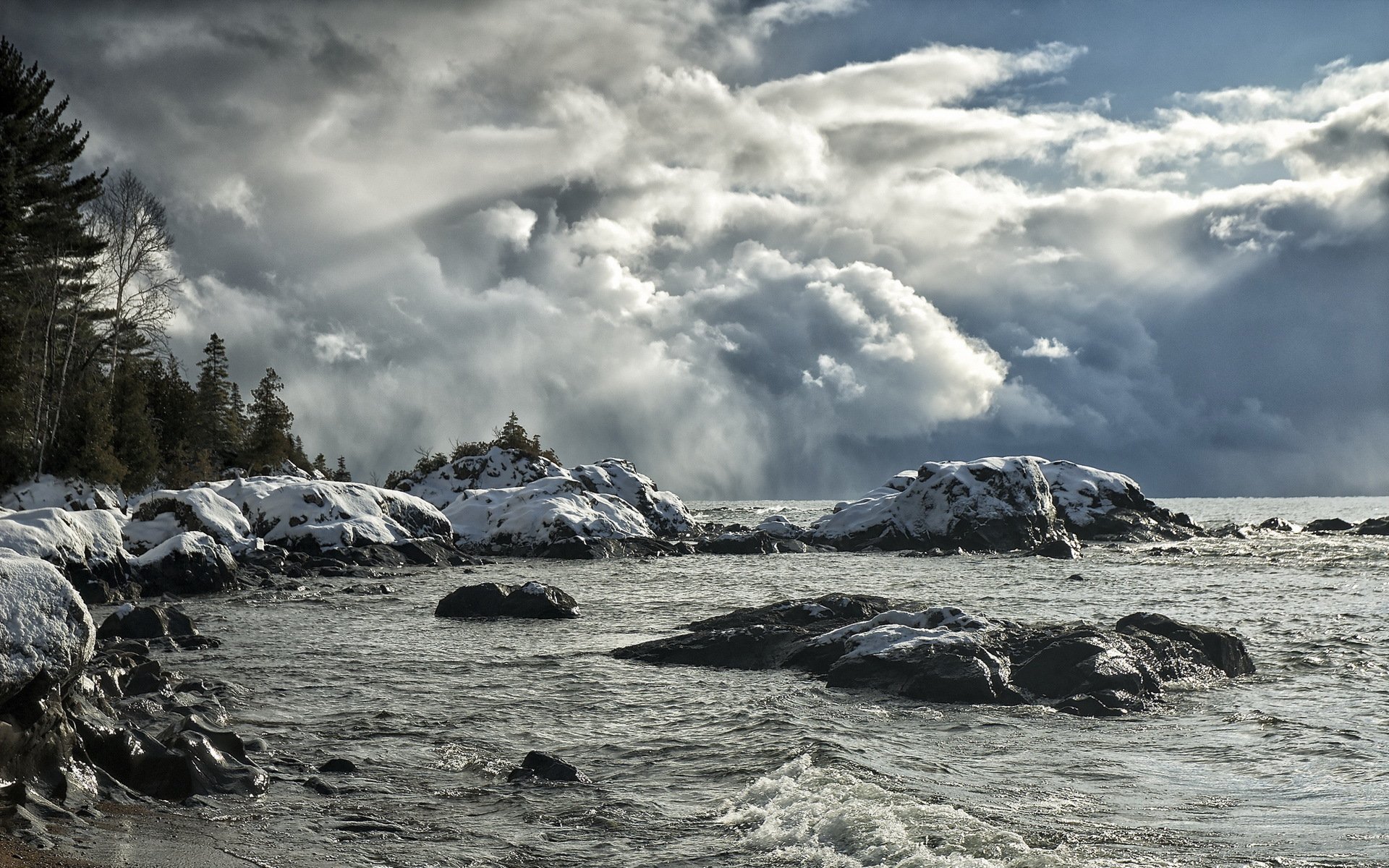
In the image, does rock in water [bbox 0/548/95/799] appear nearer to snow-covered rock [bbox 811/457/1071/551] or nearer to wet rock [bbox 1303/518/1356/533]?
snow-covered rock [bbox 811/457/1071/551]

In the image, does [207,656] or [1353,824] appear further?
[207,656]

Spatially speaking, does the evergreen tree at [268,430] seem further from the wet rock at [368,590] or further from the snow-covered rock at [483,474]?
the wet rock at [368,590]

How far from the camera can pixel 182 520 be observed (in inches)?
1527

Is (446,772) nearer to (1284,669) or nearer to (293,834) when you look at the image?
(293,834)

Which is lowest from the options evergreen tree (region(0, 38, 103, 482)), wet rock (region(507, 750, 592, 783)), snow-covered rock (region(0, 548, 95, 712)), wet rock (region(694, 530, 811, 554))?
wet rock (region(507, 750, 592, 783))

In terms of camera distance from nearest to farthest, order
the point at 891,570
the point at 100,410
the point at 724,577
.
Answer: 1. the point at 724,577
2. the point at 891,570
3. the point at 100,410

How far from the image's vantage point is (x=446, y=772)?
11.3 metres

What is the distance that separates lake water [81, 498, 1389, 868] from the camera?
29.0 ft

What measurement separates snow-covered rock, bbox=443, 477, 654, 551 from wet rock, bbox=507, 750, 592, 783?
4209cm

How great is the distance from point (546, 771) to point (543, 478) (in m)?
55.4

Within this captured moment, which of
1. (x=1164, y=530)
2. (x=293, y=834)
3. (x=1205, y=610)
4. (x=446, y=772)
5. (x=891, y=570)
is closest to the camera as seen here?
(x=293, y=834)

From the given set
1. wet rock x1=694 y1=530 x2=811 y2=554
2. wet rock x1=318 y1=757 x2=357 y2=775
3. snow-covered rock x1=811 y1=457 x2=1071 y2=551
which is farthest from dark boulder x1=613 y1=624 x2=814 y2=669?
snow-covered rock x1=811 y1=457 x2=1071 y2=551

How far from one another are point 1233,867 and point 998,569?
3504 cm

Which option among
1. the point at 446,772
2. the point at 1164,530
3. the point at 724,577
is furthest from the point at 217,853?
the point at 1164,530
